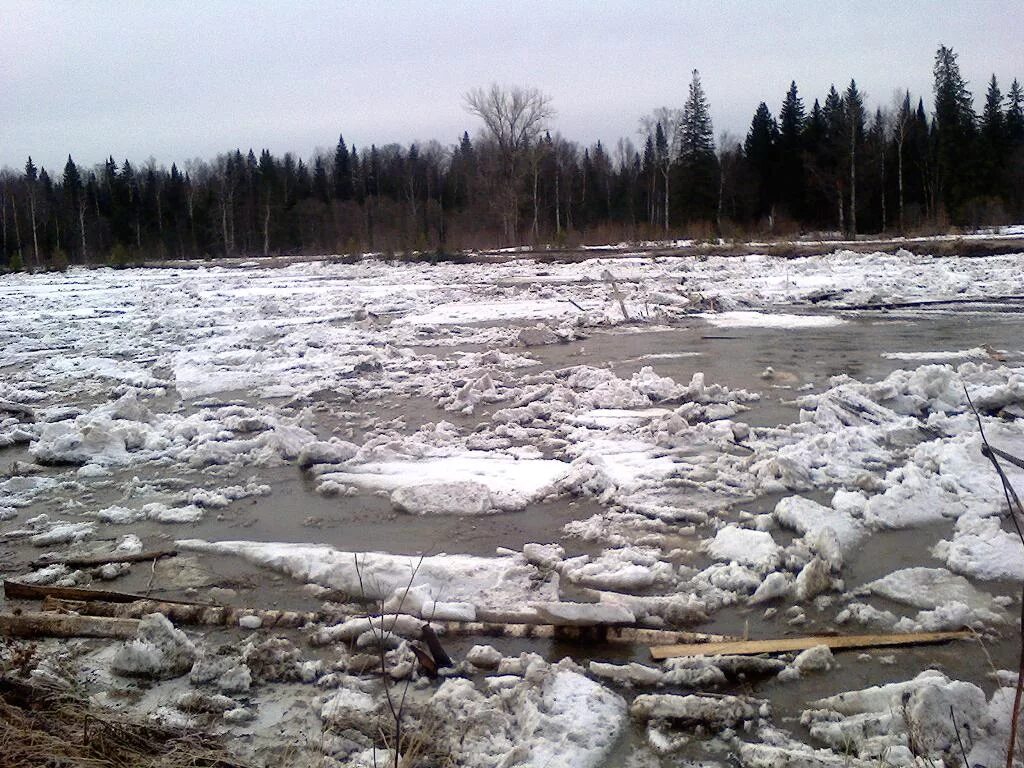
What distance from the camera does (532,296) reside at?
18172 millimetres

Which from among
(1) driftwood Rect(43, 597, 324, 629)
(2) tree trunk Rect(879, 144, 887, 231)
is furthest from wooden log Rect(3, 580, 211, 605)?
(2) tree trunk Rect(879, 144, 887, 231)

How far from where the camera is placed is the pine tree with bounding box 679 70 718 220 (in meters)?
51.6

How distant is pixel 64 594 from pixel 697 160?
2080 inches

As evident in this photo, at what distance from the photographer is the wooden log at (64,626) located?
3.44 metres

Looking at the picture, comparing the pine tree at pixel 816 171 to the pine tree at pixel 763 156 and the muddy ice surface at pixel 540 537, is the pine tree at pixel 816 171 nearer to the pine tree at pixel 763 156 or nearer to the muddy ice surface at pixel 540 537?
the pine tree at pixel 763 156

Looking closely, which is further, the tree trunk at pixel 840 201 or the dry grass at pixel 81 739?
the tree trunk at pixel 840 201

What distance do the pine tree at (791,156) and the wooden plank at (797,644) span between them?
49687mm

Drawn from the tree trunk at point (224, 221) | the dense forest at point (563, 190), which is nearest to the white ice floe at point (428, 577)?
the dense forest at point (563, 190)

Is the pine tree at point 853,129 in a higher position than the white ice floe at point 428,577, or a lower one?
higher

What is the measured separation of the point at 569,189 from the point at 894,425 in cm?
5673

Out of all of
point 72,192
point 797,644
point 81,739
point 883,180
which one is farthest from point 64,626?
point 72,192

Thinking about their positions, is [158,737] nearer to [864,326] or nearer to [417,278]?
[864,326]

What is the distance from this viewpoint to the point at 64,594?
3.87m

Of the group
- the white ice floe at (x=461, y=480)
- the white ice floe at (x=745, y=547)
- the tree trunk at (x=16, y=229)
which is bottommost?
the white ice floe at (x=745, y=547)
